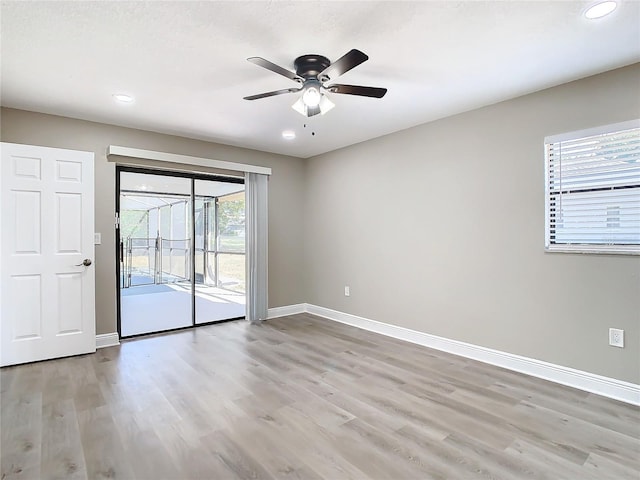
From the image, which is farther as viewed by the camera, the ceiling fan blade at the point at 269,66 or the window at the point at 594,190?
the window at the point at 594,190

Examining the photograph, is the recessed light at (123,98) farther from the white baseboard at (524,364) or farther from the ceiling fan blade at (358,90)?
the white baseboard at (524,364)

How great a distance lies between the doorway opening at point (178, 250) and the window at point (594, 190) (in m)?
3.90

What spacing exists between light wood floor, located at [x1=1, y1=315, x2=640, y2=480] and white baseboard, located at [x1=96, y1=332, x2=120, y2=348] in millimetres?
268

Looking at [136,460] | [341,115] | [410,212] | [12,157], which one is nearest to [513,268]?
[410,212]

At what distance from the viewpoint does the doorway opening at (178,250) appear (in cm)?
433

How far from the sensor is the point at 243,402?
2.55m

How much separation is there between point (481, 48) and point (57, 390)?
13.4ft

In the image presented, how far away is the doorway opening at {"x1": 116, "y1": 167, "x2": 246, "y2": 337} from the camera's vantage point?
A: 170 inches

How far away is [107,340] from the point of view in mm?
3834

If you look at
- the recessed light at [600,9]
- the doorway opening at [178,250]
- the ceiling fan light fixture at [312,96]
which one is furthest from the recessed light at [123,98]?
the recessed light at [600,9]

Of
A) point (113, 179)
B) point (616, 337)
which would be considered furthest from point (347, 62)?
point (113, 179)

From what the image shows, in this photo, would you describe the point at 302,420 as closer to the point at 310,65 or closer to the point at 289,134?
the point at 310,65

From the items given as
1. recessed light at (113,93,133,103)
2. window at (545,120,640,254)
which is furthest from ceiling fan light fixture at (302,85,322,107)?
window at (545,120,640,254)

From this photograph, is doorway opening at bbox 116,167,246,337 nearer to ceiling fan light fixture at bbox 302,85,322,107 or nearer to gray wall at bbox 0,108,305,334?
gray wall at bbox 0,108,305,334
